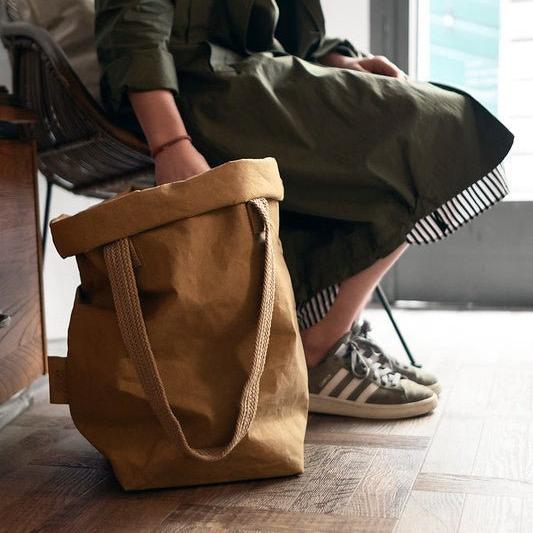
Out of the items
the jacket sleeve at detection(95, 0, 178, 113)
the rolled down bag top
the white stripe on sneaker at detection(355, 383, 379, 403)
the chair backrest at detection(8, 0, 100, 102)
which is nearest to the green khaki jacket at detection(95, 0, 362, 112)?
the jacket sleeve at detection(95, 0, 178, 113)

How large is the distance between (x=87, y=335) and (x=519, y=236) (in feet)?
5.57

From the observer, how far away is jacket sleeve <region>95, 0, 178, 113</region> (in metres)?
1.21

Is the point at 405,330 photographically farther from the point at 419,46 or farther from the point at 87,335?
the point at 87,335

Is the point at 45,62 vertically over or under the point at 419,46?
over

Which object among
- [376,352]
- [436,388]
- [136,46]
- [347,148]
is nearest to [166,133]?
[136,46]

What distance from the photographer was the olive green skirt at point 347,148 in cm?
126

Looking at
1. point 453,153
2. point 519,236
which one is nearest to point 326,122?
point 453,153

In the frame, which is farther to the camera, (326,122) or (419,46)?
Answer: (419,46)

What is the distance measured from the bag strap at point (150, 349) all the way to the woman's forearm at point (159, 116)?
0.30 m

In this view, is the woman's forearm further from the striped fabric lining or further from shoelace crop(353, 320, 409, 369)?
shoelace crop(353, 320, 409, 369)

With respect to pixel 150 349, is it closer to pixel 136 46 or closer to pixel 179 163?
pixel 179 163

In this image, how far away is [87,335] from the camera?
1.01 metres

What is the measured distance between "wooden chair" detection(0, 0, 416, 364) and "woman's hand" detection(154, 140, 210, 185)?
0.14m

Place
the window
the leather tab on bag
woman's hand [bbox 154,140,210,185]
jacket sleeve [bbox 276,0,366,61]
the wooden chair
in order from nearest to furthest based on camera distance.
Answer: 1. the leather tab on bag
2. woman's hand [bbox 154,140,210,185]
3. the wooden chair
4. jacket sleeve [bbox 276,0,366,61]
5. the window
